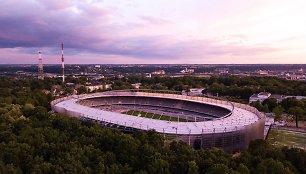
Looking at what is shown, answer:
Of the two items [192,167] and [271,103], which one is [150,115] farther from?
[192,167]

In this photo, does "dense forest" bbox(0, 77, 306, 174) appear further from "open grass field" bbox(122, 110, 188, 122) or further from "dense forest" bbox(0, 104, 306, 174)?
"open grass field" bbox(122, 110, 188, 122)

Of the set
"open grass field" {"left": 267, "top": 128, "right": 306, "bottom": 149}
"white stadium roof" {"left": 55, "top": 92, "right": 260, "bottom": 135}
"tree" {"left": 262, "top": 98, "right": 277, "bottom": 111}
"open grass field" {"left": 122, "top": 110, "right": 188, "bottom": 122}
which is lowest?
"open grass field" {"left": 267, "top": 128, "right": 306, "bottom": 149}

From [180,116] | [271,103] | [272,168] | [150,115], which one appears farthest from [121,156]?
[271,103]

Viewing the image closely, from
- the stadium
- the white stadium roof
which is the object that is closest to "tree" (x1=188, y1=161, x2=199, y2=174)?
the stadium

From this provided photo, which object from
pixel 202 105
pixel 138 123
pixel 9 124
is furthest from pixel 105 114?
pixel 202 105

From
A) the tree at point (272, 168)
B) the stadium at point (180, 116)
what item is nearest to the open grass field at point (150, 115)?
the stadium at point (180, 116)

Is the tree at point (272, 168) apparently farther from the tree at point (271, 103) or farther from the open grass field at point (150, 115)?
the tree at point (271, 103)
